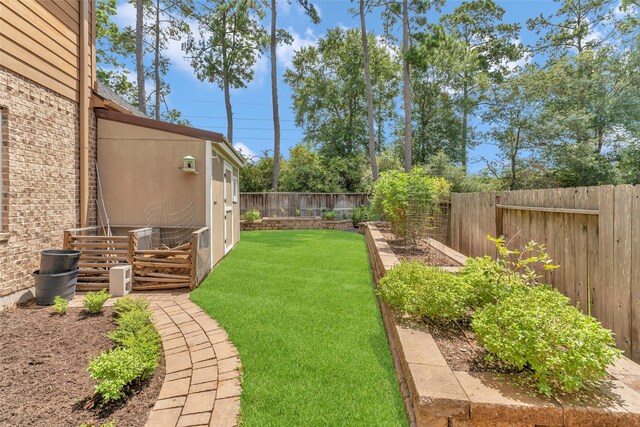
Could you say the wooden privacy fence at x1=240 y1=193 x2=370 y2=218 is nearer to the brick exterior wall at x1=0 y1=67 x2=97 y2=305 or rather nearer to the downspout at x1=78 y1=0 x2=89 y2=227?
the downspout at x1=78 y1=0 x2=89 y2=227

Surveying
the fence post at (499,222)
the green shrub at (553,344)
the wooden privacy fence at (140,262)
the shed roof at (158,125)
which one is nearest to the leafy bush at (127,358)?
the wooden privacy fence at (140,262)

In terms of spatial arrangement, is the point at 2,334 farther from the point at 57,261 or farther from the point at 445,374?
the point at 445,374

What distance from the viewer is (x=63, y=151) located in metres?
4.96

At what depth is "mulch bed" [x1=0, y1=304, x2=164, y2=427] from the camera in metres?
2.00

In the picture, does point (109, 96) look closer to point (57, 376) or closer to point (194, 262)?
point (194, 262)

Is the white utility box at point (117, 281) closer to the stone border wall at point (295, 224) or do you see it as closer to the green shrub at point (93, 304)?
the green shrub at point (93, 304)

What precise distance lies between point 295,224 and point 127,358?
10950 millimetres

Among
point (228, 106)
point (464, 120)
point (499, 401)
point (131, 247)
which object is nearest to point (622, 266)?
point (499, 401)

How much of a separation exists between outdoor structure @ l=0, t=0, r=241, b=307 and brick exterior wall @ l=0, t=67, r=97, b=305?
1 centimetres

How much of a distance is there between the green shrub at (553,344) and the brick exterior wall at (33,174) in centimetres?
555

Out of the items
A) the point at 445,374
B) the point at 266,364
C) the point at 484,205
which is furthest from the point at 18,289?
the point at 484,205

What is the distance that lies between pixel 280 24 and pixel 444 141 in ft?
43.2

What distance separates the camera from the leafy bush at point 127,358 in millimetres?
2100

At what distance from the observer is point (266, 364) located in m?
2.50
